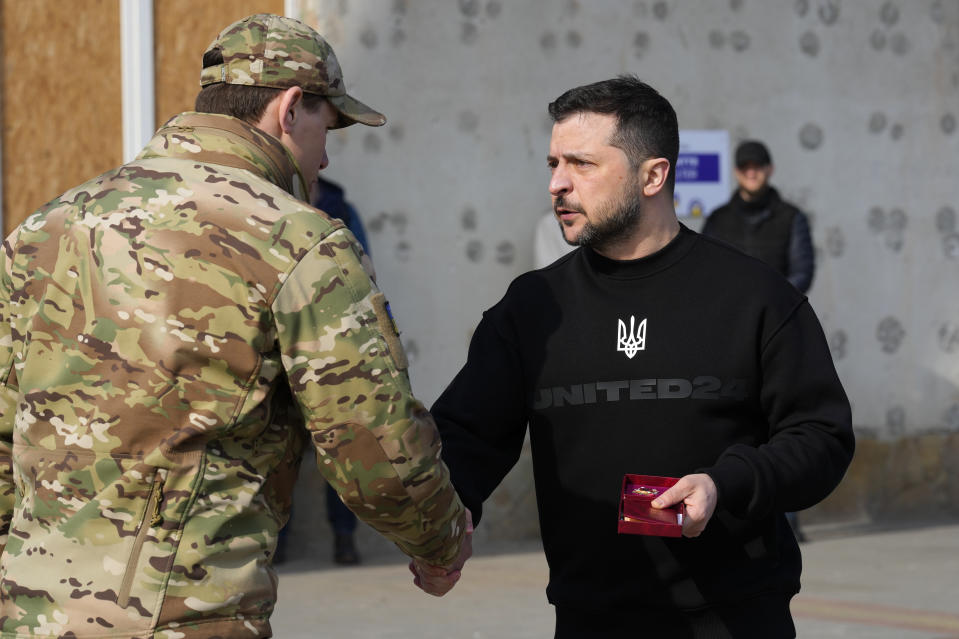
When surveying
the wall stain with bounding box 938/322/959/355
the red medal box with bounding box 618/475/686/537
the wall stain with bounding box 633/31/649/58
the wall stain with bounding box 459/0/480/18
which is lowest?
the wall stain with bounding box 938/322/959/355

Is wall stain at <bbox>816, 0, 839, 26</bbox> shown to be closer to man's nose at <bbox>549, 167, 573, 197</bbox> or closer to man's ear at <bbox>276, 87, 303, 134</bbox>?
→ man's nose at <bbox>549, 167, 573, 197</bbox>

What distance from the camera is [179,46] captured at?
8672 mm

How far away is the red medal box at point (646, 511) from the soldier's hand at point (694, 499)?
0.02m

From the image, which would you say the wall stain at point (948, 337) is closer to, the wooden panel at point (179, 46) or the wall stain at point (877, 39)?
the wall stain at point (877, 39)

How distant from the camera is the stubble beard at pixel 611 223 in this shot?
3656mm

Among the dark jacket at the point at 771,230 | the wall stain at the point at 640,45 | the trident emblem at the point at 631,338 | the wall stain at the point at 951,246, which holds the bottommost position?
the wall stain at the point at 951,246

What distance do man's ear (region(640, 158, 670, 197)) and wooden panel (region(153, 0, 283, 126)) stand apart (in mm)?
5289

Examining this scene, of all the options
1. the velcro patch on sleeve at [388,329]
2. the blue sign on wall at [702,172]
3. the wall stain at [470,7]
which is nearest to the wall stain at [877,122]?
the blue sign on wall at [702,172]

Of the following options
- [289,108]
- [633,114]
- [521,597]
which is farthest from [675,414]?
[521,597]

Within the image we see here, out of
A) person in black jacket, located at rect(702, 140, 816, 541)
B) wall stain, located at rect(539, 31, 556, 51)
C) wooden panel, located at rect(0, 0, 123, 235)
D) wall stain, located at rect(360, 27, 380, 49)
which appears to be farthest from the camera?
wall stain, located at rect(539, 31, 556, 51)

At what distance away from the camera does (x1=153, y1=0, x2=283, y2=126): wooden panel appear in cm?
862

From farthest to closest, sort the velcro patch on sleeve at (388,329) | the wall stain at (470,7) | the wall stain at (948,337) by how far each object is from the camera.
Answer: the wall stain at (948,337)
the wall stain at (470,7)
the velcro patch on sleeve at (388,329)

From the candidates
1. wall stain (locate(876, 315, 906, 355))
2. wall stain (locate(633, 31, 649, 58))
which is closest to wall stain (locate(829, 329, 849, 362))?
wall stain (locate(876, 315, 906, 355))

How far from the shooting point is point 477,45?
9211 mm
